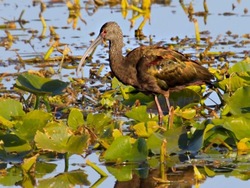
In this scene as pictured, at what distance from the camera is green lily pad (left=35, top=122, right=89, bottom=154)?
335 inches

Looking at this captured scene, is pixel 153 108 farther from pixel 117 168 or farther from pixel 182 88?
pixel 117 168

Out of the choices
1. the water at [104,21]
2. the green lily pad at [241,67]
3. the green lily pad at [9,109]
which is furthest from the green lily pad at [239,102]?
the water at [104,21]

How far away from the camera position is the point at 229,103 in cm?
972

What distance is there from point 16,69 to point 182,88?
10.8ft

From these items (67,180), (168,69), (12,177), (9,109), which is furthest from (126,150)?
(168,69)

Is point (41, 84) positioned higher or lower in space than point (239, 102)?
higher

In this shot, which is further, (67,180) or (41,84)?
(41,84)

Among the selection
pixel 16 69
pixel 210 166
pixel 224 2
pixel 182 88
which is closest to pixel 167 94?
pixel 182 88

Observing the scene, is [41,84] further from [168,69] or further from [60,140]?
[60,140]

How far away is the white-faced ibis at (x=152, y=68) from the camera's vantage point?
1050cm

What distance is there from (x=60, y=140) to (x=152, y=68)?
2177 mm

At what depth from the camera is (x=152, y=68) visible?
415 inches

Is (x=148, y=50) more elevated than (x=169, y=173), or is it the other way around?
(x=148, y=50)

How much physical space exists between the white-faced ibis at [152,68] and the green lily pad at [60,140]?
194 centimetres
